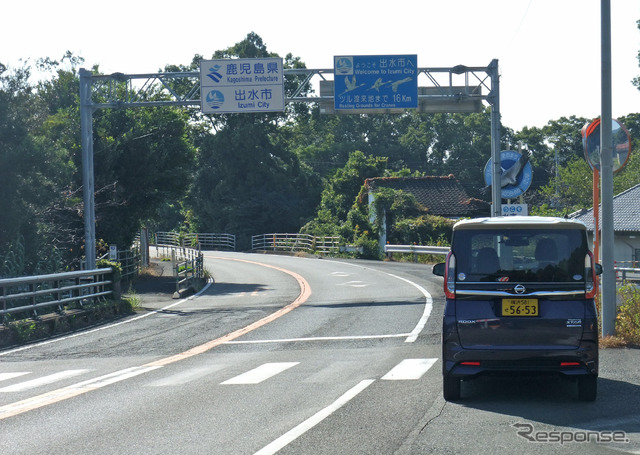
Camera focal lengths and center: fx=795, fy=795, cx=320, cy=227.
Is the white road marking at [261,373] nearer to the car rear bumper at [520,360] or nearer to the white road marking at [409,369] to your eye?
the white road marking at [409,369]

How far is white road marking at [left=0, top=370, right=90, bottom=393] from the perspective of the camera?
9.84 m

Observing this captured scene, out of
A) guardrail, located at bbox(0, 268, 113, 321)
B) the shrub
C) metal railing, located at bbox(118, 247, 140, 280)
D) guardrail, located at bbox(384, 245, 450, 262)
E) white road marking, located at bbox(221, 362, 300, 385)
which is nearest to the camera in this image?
white road marking, located at bbox(221, 362, 300, 385)

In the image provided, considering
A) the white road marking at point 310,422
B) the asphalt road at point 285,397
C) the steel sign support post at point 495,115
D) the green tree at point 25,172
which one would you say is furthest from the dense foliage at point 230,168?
the white road marking at point 310,422

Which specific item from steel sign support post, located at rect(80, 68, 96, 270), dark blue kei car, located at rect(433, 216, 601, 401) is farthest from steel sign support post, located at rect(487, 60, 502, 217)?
dark blue kei car, located at rect(433, 216, 601, 401)

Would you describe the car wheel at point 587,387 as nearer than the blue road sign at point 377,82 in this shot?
Yes

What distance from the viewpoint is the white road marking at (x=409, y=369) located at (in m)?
9.90

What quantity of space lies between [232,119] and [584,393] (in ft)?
194

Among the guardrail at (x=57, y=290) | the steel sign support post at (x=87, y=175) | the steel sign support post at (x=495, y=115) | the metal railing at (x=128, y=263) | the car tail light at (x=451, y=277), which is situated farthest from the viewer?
the metal railing at (x=128, y=263)

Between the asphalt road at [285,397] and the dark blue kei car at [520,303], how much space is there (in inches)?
16.7

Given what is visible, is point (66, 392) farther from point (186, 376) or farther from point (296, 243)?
point (296, 243)

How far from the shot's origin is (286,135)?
6944 cm

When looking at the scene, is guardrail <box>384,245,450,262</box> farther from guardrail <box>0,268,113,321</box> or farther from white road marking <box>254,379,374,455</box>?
white road marking <box>254,379,374,455</box>

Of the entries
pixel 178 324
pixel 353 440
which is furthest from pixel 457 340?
pixel 178 324

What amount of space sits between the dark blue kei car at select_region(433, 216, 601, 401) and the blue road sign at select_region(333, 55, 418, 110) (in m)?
18.0
